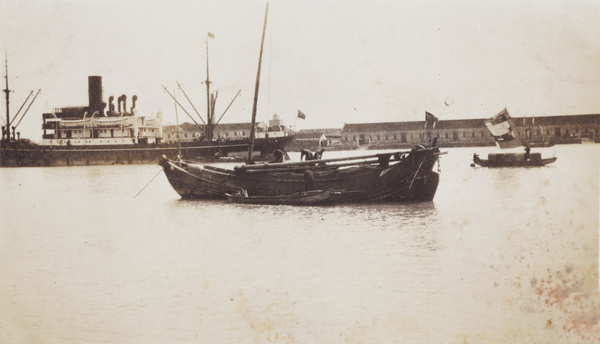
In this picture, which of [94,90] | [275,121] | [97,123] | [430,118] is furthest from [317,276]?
[97,123]

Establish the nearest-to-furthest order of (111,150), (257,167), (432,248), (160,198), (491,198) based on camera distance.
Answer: (432,248) < (491,198) < (257,167) < (160,198) < (111,150)

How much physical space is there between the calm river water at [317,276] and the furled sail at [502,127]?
1.58 ft

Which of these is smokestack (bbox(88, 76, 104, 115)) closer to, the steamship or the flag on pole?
the steamship

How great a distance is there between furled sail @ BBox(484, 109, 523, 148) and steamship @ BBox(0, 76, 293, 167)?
2.25 metres

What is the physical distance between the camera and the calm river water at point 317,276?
11.6ft

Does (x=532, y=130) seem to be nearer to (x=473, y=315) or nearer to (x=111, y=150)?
(x=473, y=315)

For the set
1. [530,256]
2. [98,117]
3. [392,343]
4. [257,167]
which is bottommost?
[392,343]

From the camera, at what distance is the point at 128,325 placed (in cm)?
354

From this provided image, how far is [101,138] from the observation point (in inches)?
411

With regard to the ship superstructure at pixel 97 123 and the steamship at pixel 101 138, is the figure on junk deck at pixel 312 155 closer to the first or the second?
the steamship at pixel 101 138

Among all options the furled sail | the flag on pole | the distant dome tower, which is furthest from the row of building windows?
the distant dome tower

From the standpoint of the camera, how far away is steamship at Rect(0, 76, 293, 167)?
5.75 metres

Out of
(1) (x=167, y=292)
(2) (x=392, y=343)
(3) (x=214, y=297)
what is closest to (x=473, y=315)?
(2) (x=392, y=343)

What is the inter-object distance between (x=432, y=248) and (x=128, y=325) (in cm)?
263
